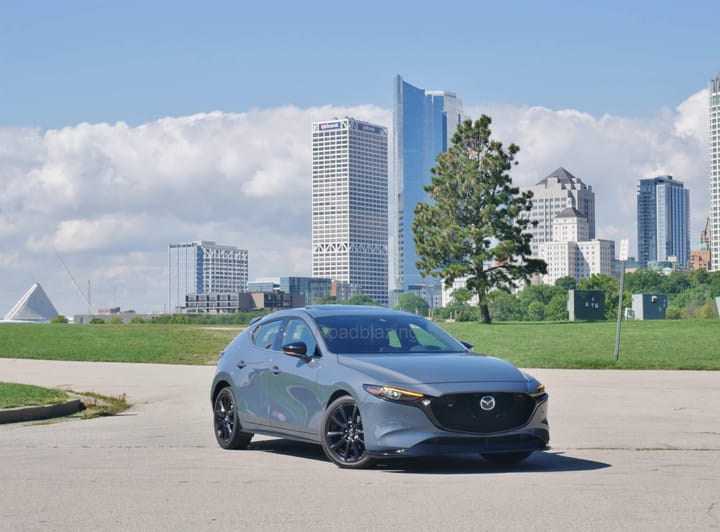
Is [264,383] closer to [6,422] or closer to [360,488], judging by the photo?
[360,488]

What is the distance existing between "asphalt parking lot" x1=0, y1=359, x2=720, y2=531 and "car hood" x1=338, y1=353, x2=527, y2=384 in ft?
2.78

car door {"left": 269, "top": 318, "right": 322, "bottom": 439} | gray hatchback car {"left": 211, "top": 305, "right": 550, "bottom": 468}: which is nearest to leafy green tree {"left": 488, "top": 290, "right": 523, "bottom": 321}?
gray hatchback car {"left": 211, "top": 305, "right": 550, "bottom": 468}

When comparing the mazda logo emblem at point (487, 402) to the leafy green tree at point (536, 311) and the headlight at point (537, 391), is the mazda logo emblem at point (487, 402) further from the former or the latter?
the leafy green tree at point (536, 311)

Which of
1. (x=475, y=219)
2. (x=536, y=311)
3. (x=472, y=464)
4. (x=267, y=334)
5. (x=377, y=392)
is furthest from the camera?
(x=536, y=311)

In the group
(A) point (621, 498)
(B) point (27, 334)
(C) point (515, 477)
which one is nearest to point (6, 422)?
(C) point (515, 477)

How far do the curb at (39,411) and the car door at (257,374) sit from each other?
5.03 meters

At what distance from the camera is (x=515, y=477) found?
1030cm

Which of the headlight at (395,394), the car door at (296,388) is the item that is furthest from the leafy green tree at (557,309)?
the headlight at (395,394)

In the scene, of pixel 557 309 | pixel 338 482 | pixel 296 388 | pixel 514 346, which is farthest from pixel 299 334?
pixel 557 309

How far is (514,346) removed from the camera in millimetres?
42938

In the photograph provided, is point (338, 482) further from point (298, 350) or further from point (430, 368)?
point (298, 350)

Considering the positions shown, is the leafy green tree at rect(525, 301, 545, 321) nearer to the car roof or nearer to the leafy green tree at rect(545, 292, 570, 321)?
the leafy green tree at rect(545, 292, 570, 321)

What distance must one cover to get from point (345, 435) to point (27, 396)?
9149 millimetres

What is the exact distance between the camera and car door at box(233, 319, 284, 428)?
1229cm
